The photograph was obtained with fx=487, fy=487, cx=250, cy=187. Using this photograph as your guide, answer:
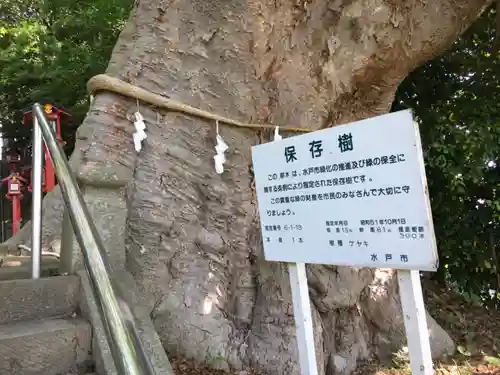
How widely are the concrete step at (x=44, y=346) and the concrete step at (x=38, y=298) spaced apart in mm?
63

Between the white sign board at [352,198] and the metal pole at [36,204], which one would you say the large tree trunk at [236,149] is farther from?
the white sign board at [352,198]

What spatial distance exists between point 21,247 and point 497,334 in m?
5.00

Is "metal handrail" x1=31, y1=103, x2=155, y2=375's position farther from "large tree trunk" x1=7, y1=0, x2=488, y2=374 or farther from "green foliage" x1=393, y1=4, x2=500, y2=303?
"green foliage" x1=393, y1=4, x2=500, y2=303

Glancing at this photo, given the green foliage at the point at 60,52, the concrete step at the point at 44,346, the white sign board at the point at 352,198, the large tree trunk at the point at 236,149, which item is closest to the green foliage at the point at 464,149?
the large tree trunk at the point at 236,149

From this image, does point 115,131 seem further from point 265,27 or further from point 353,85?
point 353,85

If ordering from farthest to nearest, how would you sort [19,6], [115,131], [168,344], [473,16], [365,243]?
[19,6] < [473,16] < [115,131] < [168,344] < [365,243]

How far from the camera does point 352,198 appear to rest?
2.16 m

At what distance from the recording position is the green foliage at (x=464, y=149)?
5.54 metres

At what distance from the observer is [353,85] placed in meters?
4.64

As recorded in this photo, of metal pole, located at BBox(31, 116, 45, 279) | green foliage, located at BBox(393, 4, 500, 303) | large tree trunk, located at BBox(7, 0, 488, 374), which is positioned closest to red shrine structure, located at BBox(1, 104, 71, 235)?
large tree trunk, located at BBox(7, 0, 488, 374)

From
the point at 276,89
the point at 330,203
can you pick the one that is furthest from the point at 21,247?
the point at 330,203

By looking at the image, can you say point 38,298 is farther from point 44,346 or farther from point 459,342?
point 459,342

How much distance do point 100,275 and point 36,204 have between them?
144cm

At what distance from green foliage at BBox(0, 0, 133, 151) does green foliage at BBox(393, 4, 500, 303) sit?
16.7 feet
